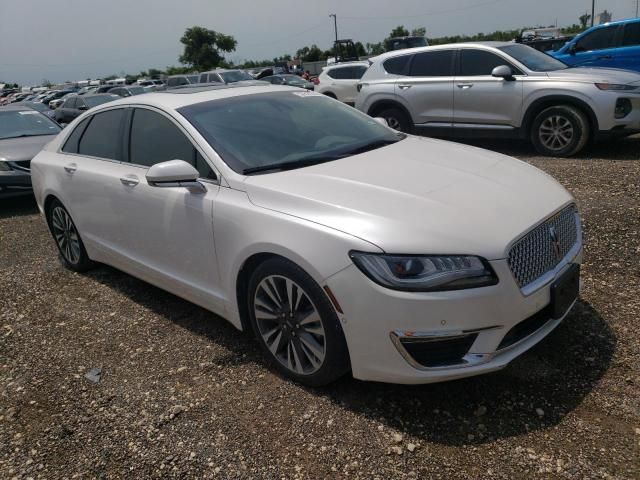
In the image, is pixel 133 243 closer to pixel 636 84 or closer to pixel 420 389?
pixel 420 389

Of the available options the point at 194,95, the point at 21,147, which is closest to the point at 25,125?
the point at 21,147

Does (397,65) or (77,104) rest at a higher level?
(397,65)

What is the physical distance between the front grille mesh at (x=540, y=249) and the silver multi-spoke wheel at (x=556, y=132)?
5068 millimetres

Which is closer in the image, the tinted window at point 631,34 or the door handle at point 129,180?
the door handle at point 129,180

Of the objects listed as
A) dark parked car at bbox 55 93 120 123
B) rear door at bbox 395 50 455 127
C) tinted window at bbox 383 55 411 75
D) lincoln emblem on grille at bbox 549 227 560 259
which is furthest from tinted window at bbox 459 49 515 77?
dark parked car at bbox 55 93 120 123

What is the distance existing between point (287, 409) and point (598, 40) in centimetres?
1172

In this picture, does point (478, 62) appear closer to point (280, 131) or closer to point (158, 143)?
point (280, 131)

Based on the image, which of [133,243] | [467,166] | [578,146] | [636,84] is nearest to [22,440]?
[133,243]

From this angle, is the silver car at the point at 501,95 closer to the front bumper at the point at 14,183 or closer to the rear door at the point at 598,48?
the rear door at the point at 598,48

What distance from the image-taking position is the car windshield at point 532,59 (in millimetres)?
8095

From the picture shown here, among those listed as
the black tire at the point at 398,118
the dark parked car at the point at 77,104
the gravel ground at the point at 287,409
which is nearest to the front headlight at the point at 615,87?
the black tire at the point at 398,118

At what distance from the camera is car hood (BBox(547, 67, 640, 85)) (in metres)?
7.24

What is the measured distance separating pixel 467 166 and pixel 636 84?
5.25 meters

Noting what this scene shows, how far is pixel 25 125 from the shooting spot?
30.4ft
